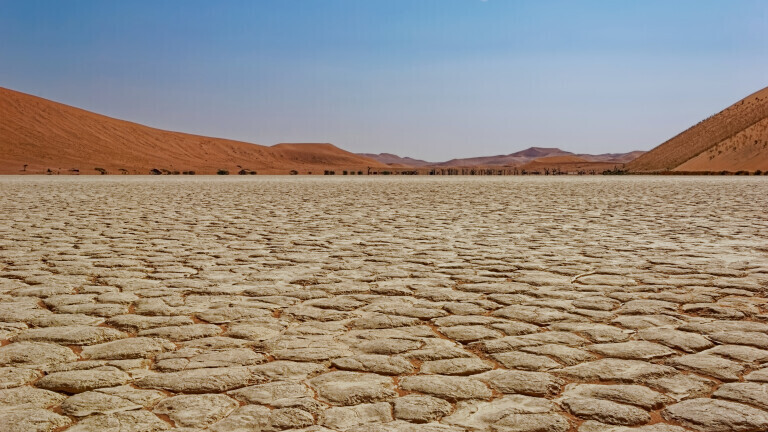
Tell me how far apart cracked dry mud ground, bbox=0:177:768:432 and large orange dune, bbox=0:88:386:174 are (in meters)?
47.4

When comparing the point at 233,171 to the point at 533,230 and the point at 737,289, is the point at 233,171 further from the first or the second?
the point at 737,289

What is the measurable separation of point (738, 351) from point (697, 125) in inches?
2873

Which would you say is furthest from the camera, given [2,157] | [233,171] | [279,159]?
[279,159]

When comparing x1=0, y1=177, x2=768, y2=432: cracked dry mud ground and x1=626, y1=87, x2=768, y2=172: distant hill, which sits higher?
x1=626, y1=87, x2=768, y2=172: distant hill

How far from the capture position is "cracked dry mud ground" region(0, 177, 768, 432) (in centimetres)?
233

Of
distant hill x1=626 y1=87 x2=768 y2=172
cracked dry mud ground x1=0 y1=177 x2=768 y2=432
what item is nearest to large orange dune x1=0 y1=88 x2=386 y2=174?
distant hill x1=626 y1=87 x2=768 y2=172

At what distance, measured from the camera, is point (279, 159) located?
92750mm

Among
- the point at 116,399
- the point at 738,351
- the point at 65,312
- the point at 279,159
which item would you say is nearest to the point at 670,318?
the point at 738,351

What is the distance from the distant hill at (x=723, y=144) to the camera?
47.2 metres

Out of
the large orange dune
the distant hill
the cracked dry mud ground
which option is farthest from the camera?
the large orange dune

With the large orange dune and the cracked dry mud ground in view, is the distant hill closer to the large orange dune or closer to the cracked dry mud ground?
the large orange dune

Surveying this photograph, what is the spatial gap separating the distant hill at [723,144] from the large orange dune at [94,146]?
38.9 metres

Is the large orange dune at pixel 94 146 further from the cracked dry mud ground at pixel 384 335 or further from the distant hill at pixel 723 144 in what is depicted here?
the cracked dry mud ground at pixel 384 335

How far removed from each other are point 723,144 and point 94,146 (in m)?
56.8
